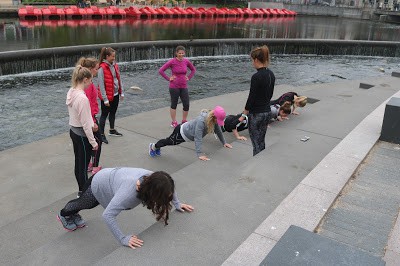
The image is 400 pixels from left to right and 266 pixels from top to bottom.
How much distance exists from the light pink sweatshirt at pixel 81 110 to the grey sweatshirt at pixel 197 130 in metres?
1.58

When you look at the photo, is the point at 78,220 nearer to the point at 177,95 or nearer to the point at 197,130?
the point at 197,130

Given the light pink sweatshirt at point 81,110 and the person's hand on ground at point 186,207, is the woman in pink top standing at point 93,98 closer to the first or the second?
the light pink sweatshirt at point 81,110

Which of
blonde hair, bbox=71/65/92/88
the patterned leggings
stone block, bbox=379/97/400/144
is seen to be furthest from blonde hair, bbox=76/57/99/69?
stone block, bbox=379/97/400/144

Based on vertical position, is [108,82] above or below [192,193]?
above

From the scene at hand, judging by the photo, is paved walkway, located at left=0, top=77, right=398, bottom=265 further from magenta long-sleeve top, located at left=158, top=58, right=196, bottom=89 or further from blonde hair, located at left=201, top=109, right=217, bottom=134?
magenta long-sleeve top, located at left=158, top=58, right=196, bottom=89

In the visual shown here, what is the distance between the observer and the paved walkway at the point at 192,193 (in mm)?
3725

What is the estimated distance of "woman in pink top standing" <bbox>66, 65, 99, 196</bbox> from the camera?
4625 mm

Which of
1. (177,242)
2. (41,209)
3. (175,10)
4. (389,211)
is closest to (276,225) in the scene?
(177,242)

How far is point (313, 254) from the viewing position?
301cm

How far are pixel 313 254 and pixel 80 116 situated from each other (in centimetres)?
297

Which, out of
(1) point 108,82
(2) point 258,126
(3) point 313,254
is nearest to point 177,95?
(1) point 108,82

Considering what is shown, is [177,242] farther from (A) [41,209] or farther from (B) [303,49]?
(B) [303,49]

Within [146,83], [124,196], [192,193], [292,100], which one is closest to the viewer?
[124,196]

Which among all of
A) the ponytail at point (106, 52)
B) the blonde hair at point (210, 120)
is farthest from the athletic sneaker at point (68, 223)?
the ponytail at point (106, 52)
